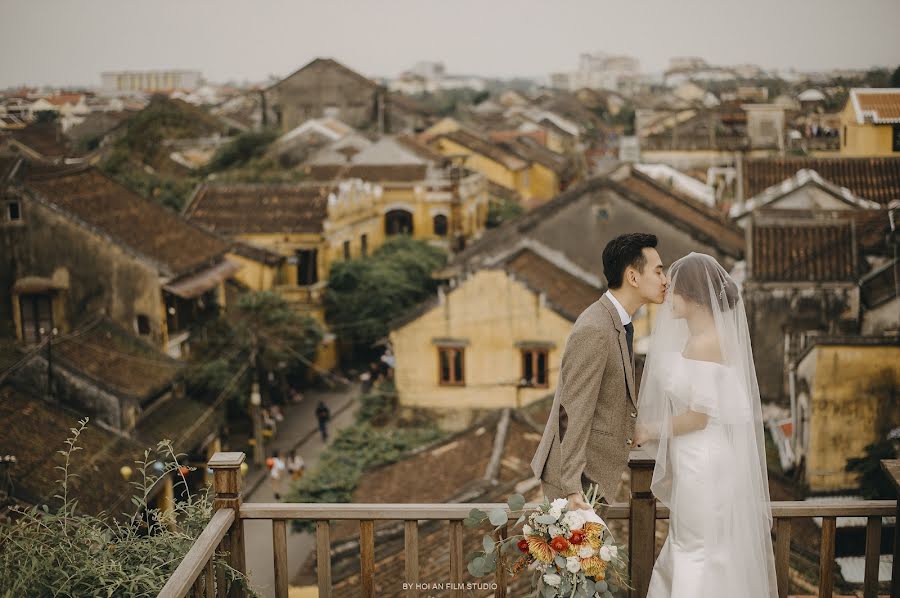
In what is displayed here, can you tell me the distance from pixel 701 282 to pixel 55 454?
9.87 m

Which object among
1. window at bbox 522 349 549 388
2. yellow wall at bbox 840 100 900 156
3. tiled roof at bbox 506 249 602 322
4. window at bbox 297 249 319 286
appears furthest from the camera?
window at bbox 297 249 319 286

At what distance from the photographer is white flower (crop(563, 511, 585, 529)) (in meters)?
3.26

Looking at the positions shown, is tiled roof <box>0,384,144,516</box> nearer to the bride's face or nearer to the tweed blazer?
the tweed blazer

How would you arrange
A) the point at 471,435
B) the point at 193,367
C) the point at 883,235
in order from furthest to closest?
the point at 193,367 → the point at 883,235 → the point at 471,435

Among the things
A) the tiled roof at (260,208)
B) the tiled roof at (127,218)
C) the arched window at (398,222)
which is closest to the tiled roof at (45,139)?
the tiled roof at (260,208)

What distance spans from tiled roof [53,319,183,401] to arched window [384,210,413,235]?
1549cm

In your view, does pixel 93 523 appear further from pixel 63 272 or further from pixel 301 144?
pixel 301 144

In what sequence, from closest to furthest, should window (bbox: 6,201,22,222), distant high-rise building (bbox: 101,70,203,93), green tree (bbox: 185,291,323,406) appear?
window (bbox: 6,201,22,222) → green tree (bbox: 185,291,323,406) → distant high-rise building (bbox: 101,70,203,93)

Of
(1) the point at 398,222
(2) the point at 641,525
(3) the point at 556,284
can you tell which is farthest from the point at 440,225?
(2) the point at 641,525

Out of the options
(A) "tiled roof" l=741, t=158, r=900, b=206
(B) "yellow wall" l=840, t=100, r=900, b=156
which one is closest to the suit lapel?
(B) "yellow wall" l=840, t=100, r=900, b=156

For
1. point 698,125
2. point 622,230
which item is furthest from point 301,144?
point 622,230

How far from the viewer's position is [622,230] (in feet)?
61.6

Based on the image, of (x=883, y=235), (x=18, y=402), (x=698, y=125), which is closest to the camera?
(x=18, y=402)

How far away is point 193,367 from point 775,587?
14464mm
